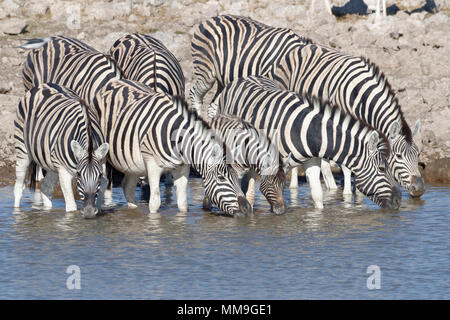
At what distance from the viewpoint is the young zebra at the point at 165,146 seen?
13.4 meters

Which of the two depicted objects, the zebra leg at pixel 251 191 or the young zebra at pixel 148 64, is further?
the young zebra at pixel 148 64

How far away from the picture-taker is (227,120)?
1430cm

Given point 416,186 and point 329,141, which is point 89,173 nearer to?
point 329,141

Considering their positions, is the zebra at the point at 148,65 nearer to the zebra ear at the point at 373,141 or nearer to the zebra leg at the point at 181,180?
the zebra leg at the point at 181,180

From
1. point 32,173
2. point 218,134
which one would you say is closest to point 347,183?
point 218,134

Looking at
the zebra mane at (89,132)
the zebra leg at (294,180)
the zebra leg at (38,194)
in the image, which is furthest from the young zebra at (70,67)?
the zebra leg at (294,180)

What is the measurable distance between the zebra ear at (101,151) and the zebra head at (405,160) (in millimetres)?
4120

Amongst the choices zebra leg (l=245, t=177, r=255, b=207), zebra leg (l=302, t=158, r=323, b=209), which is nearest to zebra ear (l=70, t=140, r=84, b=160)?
zebra leg (l=245, t=177, r=255, b=207)

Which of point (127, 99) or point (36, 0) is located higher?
point (36, 0)

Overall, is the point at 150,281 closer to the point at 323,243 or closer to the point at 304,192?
the point at 323,243

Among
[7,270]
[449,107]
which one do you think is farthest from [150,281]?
[449,107]

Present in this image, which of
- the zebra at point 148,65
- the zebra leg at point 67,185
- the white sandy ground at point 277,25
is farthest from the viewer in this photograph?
the white sandy ground at point 277,25
